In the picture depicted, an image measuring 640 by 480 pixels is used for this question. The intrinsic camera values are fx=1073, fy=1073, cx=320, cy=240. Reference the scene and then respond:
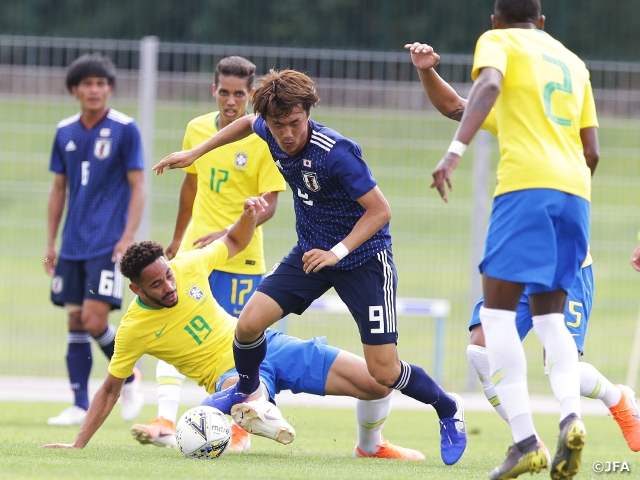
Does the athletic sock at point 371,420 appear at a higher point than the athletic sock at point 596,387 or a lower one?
lower

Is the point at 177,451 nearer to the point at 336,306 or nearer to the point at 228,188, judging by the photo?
the point at 228,188

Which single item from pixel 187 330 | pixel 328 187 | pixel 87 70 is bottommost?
pixel 187 330

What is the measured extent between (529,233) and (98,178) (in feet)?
14.8

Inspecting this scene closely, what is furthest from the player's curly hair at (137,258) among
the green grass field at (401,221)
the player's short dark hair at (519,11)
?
the green grass field at (401,221)

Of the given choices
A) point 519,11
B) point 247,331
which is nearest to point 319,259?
point 247,331

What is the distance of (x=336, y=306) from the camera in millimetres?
11094

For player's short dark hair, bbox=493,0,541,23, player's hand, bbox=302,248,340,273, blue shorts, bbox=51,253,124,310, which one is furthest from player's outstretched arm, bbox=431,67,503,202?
blue shorts, bbox=51,253,124,310

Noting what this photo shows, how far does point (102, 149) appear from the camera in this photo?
26.5 feet

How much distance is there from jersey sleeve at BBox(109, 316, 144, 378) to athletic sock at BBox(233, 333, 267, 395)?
632mm

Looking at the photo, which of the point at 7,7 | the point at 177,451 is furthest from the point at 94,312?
the point at 7,7

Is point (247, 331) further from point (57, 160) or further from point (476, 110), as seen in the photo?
point (57, 160)

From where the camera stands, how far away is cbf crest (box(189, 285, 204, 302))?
6.24 meters

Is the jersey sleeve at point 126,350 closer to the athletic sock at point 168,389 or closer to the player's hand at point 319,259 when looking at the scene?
the athletic sock at point 168,389

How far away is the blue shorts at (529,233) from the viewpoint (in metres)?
4.43
